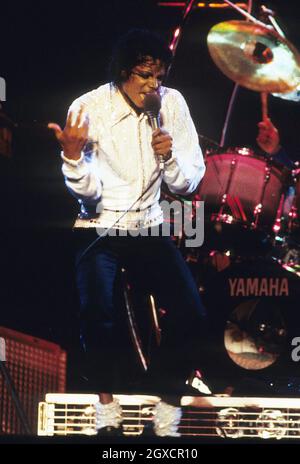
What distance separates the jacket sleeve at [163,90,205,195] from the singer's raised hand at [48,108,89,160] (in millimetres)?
395

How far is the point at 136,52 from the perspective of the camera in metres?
3.95

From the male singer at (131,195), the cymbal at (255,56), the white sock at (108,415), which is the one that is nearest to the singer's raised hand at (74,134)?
the male singer at (131,195)

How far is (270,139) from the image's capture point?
564 centimetres

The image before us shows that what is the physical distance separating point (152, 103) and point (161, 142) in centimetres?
21

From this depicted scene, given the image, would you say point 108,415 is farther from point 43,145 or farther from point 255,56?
point 255,56

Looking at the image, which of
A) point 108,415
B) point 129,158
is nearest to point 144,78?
point 129,158

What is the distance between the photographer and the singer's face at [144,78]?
3.91 m

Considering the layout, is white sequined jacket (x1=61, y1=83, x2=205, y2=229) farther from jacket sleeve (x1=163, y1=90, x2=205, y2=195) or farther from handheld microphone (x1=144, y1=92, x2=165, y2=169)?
handheld microphone (x1=144, y1=92, x2=165, y2=169)

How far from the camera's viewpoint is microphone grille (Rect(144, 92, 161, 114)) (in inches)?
146

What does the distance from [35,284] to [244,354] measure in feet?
4.65

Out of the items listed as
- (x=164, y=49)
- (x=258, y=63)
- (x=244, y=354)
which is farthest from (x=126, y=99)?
(x=244, y=354)

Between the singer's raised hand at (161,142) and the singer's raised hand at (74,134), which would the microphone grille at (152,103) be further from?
the singer's raised hand at (74,134)

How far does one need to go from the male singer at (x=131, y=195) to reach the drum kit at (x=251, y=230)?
1363 millimetres
